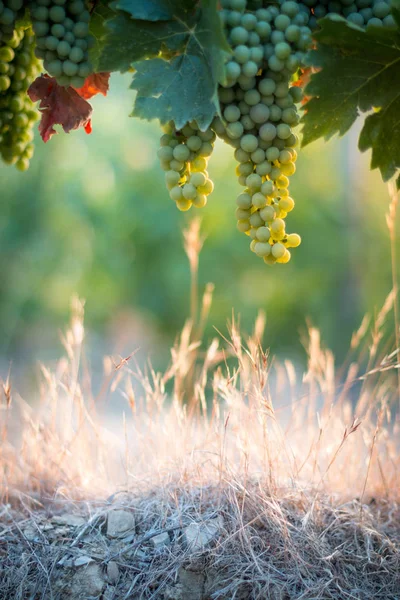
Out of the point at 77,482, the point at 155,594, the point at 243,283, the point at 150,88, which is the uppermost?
the point at 150,88

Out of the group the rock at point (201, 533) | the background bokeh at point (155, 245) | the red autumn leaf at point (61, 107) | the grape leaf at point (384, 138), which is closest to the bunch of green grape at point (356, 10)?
the grape leaf at point (384, 138)

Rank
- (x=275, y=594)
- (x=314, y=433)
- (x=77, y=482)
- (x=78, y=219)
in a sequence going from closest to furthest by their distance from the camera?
(x=275, y=594) → (x=77, y=482) → (x=314, y=433) → (x=78, y=219)

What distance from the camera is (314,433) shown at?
1.52 metres

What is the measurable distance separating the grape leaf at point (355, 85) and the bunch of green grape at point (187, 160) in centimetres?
15

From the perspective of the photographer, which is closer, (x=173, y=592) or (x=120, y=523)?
(x=173, y=592)

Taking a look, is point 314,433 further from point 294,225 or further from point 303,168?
point 303,168

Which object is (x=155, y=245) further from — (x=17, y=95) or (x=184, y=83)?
(x=184, y=83)

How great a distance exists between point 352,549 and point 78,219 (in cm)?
511

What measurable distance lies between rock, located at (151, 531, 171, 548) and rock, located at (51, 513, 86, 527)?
16cm

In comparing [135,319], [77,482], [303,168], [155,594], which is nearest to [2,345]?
[135,319]

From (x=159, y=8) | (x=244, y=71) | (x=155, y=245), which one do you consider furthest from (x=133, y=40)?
(x=155, y=245)

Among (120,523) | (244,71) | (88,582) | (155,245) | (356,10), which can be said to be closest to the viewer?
(244,71)

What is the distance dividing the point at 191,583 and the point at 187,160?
683 millimetres

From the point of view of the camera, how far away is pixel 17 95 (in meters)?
1.08
